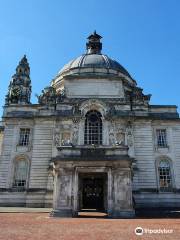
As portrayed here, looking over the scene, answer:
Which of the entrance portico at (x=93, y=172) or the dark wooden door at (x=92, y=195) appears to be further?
the dark wooden door at (x=92, y=195)

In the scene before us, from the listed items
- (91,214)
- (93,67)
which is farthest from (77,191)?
(93,67)

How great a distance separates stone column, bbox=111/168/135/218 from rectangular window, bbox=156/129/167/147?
1128 centimetres

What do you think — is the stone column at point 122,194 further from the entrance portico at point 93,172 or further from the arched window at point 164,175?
the arched window at point 164,175

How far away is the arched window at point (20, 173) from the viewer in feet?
97.2

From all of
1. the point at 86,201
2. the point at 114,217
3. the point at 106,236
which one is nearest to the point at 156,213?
the point at 114,217

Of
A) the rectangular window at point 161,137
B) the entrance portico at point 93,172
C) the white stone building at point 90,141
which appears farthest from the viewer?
the rectangular window at point 161,137

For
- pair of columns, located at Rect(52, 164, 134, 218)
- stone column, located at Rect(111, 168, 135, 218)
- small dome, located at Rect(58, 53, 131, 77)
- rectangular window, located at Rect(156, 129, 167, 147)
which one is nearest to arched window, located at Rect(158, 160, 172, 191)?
rectangular window, located at Rect(156, 129, 167, 147)

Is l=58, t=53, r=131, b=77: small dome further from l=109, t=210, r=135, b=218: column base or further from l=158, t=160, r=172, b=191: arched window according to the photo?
l=109, t=210, r=135, b=218: column base

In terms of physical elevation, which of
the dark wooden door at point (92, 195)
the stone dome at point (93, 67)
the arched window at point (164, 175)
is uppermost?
the stone dome at point (93, 67)

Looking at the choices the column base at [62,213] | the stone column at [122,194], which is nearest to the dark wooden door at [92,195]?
the stone column at [122,194]

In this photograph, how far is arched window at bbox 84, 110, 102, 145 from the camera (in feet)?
→ 101

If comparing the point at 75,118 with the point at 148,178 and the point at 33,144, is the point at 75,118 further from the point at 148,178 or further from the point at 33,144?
the point at 148,178

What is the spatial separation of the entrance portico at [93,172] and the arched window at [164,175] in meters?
9.91

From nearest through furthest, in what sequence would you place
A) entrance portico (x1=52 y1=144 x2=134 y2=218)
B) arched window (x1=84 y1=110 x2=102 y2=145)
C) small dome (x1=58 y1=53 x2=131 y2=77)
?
entrance portico (x1=52 y1=144 x2=134 y2=218) → arched window (x1=84 y1=110 x2=102 y2=145) → small dome (x1=58 y1=53 x2=131 y2=77)
